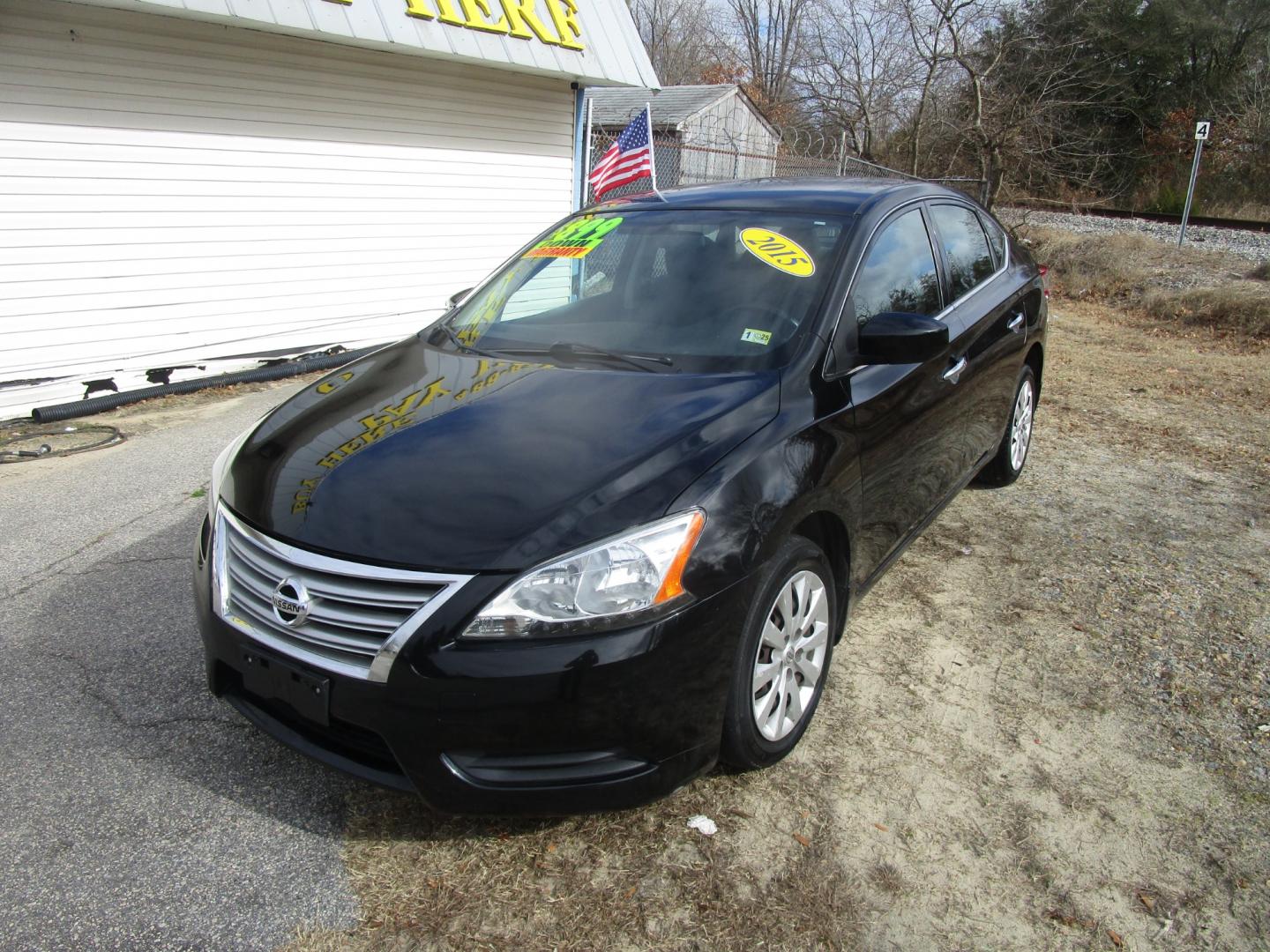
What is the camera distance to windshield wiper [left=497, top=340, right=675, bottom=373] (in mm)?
3051

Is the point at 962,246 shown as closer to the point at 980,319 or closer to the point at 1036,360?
the point at 980,319

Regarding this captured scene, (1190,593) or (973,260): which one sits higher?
(973,260)

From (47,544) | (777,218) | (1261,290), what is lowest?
(47,544)

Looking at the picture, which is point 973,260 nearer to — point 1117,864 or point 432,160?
point 1117,864

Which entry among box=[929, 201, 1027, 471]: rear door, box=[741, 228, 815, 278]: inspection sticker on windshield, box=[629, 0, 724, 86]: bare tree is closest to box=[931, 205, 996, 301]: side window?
box=[929, 201, 1027, 471]: rear door

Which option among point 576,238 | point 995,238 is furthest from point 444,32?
point 995,238

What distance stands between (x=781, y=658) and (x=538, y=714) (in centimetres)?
86

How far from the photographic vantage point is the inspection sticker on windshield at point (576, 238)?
3.87 m

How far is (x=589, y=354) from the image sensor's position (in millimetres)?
3170

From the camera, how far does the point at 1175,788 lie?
2789 mm

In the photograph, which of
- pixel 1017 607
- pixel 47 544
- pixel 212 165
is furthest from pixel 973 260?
pixel 212 165

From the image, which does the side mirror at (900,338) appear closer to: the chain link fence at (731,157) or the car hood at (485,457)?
the car hood at (485,457)

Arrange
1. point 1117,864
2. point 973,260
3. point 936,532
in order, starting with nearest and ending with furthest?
point 1117,864, point 973,260, point 936,532

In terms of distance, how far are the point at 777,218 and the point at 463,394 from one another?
4.77ft
